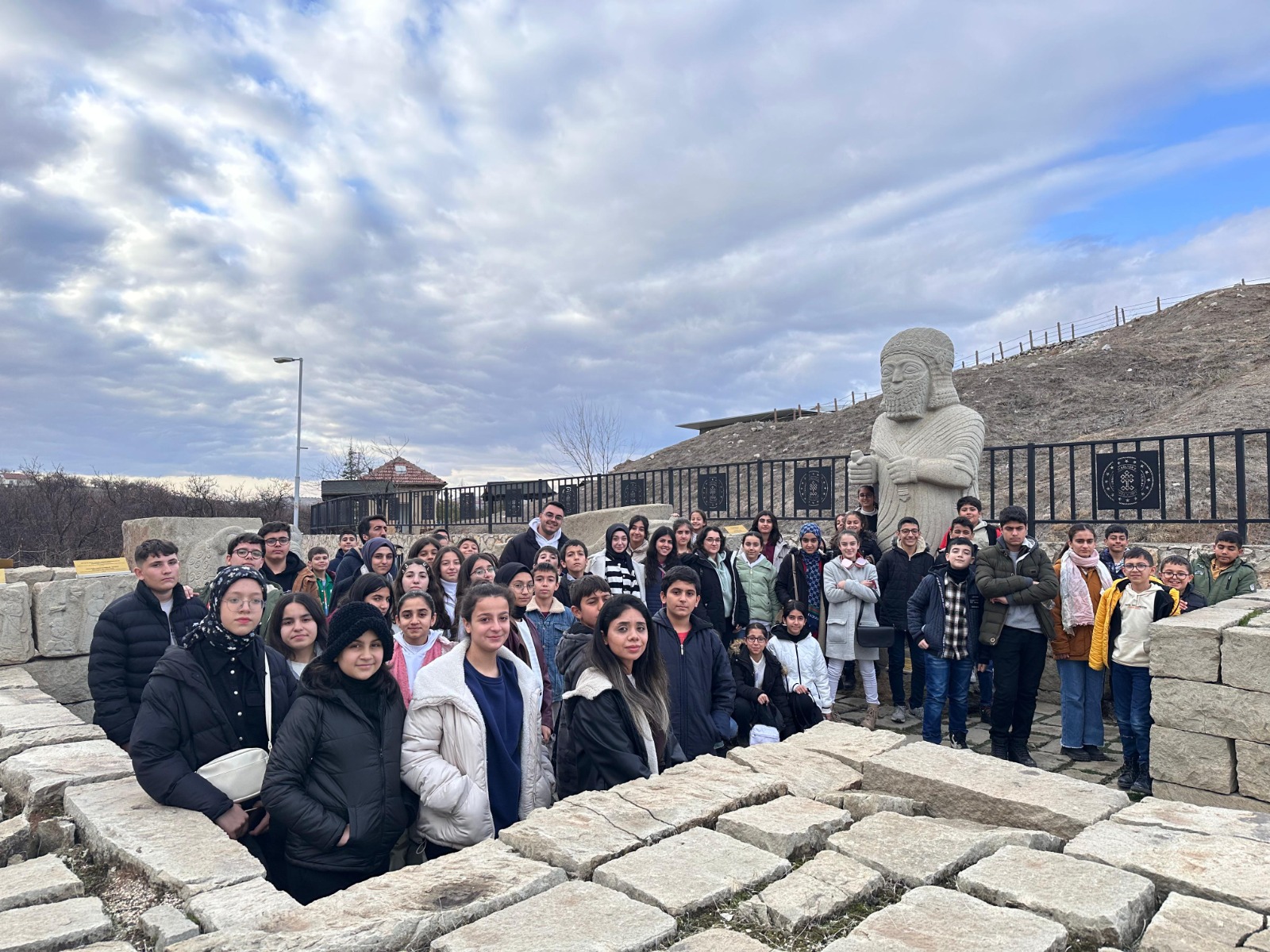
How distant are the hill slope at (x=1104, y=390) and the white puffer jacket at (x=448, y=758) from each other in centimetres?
→ 2200

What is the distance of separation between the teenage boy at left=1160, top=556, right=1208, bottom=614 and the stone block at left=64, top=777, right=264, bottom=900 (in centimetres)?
577

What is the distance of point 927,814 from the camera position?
331cm

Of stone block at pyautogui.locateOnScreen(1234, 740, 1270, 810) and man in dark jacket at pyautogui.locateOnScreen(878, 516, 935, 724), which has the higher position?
man in dark jacket at pyautogui.locateOnScreen(878, 516, 935, 724)

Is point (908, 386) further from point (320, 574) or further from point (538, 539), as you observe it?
point (320, 574)

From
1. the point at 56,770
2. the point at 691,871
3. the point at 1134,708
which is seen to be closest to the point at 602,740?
the point at 691,871

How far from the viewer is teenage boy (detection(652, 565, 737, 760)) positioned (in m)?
4.22

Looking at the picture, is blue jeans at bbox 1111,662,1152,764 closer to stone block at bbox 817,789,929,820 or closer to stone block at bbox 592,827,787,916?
stone block at bbox 817,789,929,820

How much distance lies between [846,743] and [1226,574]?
3891 millimetres

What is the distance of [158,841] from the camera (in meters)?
2.90

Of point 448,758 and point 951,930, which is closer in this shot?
point 951,930

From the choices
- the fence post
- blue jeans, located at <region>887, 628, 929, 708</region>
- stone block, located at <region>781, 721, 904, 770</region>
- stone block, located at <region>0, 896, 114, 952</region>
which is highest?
the fence post

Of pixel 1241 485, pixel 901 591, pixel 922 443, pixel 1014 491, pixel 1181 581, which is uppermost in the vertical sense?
pixel 922 443

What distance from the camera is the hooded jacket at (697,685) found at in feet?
13.8

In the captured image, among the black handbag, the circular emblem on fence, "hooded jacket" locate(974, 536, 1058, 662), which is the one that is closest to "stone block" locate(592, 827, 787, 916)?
"hooded jacket" locate(974, 536, 1058, 662)
